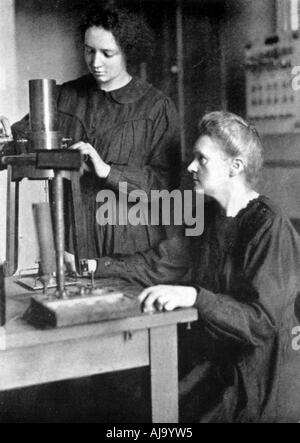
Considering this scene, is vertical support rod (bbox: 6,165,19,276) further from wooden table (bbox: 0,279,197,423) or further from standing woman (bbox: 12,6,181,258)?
standing woman (bbox: 12,6,181,258)

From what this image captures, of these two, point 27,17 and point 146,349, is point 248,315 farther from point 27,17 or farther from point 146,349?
point 27,17

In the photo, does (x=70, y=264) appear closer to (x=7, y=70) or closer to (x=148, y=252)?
(x=148, y=252)

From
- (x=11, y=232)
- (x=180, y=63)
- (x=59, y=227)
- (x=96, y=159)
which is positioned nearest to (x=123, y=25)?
(x=96, y=159)

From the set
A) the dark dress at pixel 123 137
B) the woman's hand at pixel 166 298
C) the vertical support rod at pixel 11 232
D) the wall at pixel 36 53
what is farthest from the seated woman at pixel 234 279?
the wall at pixel 36 53

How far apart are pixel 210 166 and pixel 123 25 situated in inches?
26.7

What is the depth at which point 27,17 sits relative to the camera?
407cm

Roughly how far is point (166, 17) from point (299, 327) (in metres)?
2.26

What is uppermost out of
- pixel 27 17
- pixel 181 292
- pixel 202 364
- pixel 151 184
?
pixel 27 17

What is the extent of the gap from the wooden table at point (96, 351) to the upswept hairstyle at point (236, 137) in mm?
605

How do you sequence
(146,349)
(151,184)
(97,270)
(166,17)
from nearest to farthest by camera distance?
(146,349)
(97,270)
(151,184)
(166,17)

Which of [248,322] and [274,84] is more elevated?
[274,84]

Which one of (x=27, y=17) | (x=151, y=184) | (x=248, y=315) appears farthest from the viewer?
(x=27, y=17)

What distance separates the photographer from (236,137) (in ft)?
6.22
